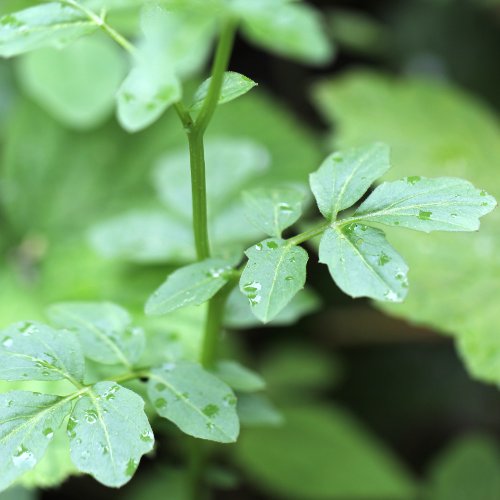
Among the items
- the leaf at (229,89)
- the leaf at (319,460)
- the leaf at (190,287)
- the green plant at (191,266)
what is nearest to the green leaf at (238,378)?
the green plant at (191,266)

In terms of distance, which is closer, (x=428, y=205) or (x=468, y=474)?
(x=428, y=205)

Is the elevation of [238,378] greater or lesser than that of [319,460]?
greater

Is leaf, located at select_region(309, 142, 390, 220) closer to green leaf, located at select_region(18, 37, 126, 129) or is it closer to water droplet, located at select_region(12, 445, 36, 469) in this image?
water droplet, located at select_region(12, 445, 36, 469)

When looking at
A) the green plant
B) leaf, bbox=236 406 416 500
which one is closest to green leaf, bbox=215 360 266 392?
the green plant

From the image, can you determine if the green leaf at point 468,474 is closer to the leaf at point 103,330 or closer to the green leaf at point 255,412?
the green leaf at point 255,412

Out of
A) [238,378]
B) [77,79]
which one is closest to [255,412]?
[238,378]

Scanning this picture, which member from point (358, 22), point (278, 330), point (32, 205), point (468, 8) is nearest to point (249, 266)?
point (32, 205)

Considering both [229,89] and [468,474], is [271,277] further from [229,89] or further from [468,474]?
[468,474]
